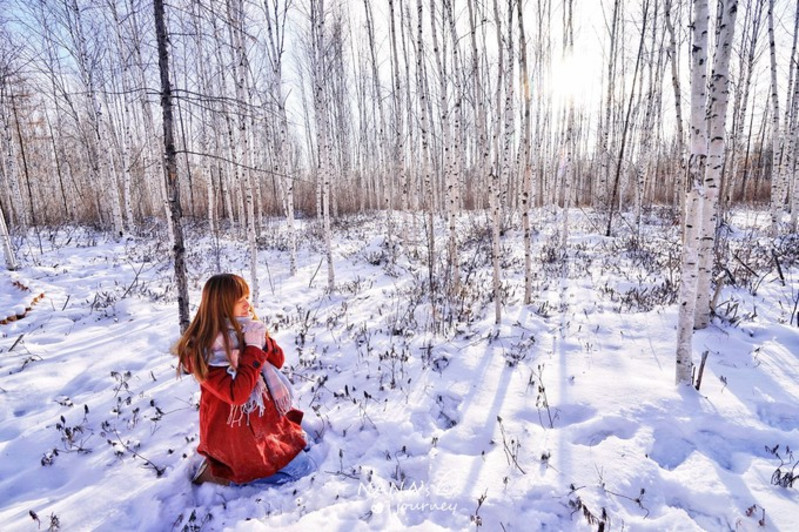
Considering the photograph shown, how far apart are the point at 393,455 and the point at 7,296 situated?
6759 millimetres

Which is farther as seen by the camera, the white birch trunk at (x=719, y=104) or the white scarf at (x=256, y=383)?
the white birch trunk at (x=719, y=104)

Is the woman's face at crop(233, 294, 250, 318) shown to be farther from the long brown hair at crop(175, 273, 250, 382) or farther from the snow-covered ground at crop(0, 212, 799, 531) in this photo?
the snow-covered ground at crop(0, 212, 799, 531)

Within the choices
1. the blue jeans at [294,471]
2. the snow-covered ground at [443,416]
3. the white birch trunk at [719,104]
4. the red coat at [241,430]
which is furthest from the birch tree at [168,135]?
the white birch trunk at [719,104]

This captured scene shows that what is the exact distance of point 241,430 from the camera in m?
2.45

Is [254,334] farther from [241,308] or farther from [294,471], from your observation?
[294,471]

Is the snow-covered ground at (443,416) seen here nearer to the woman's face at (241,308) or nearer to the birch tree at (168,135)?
the woman's face at (241,308)

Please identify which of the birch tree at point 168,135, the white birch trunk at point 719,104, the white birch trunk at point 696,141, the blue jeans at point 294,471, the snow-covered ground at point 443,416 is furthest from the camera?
the birch tree at point 168,135

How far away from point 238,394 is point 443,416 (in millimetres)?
1684

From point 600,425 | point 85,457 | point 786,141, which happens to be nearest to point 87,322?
point 85,457

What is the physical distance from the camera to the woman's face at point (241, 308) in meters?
2.33

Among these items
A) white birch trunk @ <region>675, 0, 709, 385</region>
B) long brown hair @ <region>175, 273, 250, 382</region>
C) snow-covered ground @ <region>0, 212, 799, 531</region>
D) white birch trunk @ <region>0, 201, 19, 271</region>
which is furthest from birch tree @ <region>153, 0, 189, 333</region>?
white birch trunk @ <region>0, 201, 19, 271</region>

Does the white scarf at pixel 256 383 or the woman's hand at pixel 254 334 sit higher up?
the woman's hand at pixel 254 334

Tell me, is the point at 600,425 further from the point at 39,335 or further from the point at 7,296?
the point at 7,296

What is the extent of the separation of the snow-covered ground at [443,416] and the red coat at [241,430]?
0.46ft
